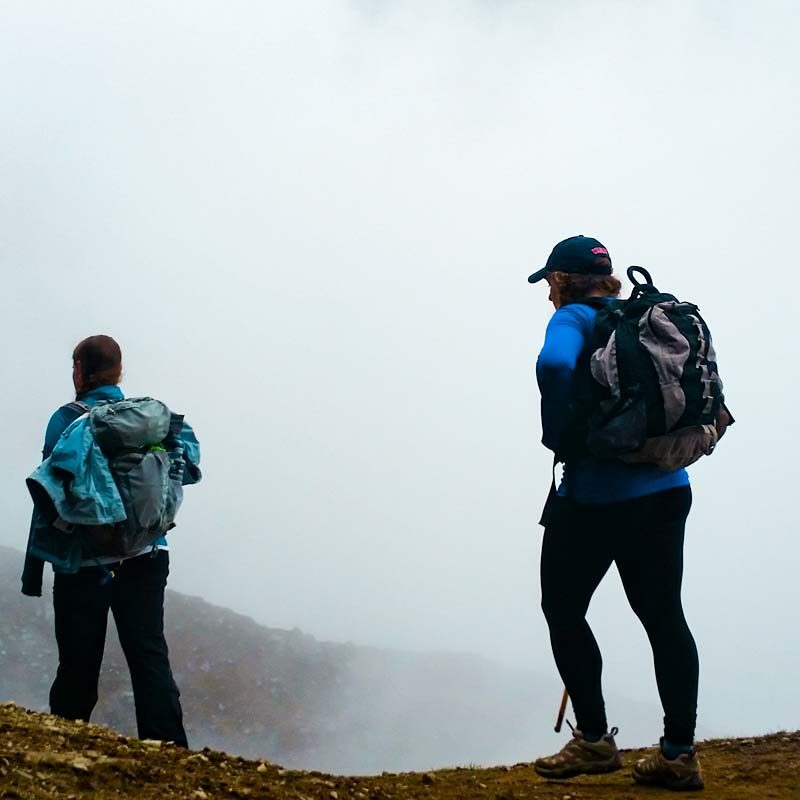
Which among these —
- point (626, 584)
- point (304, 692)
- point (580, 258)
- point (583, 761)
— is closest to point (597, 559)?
point (626, 584)

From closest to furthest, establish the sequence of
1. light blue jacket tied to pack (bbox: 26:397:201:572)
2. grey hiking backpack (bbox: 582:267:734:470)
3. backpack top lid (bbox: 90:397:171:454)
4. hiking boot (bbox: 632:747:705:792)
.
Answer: grey hiking backpack (bbox: 582:267:734:470) < hiking boot (bbox: 632:747:705:792) < light blue jacket tied to pack (bbox: 26:397:201:572) < backpack top lid (bbox: 90:397:171:454)

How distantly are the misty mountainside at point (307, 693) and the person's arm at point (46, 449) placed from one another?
81.6 meters

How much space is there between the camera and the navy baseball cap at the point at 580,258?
21.8 ft

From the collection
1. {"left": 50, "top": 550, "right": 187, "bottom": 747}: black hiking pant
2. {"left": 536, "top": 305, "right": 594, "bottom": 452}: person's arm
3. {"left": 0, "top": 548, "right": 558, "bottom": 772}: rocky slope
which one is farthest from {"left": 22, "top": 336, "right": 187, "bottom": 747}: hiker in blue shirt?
{"left": 0, "top": 548, "right": 558, "bottom": 772}: rocky slope

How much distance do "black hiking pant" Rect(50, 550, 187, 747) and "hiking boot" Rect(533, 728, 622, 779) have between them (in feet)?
7.88

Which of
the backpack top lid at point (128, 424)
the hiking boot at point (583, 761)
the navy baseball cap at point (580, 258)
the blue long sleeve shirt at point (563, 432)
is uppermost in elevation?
the navy baseball cap at point (580, 258)

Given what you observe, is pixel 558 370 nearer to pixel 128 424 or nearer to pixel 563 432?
pixel 563 432

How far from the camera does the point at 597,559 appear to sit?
636 centimetres

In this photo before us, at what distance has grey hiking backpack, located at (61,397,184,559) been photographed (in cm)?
695

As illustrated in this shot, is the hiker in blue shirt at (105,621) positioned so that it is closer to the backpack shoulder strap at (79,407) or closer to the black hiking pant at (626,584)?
the backpack shoulder strap at (79,407)

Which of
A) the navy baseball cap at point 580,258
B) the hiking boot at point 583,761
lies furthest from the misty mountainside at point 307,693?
the navy baseball cap at point 580,258

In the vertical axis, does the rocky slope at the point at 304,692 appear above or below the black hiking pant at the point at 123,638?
above

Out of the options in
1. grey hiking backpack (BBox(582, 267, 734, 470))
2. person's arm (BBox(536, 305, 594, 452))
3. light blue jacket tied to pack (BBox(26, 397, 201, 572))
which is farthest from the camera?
light blue jacket tied to pack (BBox(26, 397, 201, 572))

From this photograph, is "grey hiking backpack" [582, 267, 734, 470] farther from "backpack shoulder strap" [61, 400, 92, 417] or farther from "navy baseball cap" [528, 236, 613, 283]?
"backpack shoulder strap" [61, 400, 92, 417]
